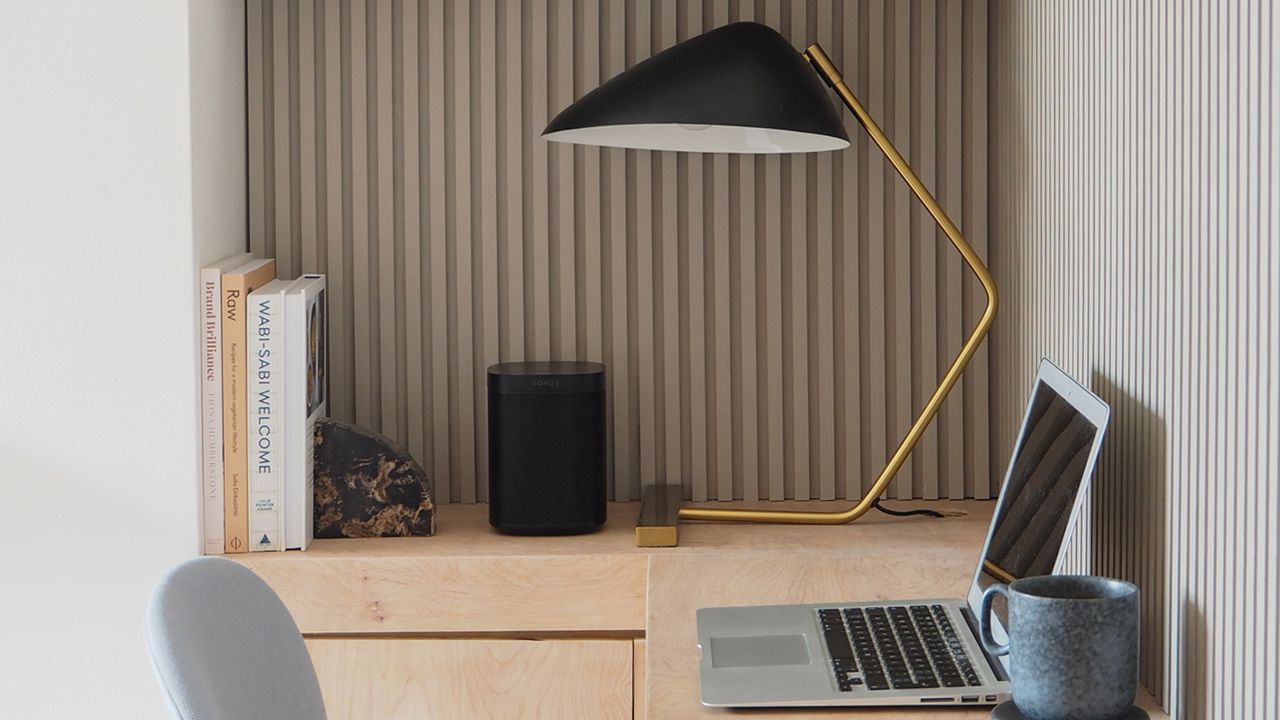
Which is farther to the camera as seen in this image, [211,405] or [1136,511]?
[211,405]

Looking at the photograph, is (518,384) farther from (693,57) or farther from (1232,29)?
(1232,29)

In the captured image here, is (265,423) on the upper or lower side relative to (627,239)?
lower

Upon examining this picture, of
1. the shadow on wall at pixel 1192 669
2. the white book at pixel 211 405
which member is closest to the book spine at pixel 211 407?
the white book at pixel 211 405

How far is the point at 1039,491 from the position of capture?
123 centimetres

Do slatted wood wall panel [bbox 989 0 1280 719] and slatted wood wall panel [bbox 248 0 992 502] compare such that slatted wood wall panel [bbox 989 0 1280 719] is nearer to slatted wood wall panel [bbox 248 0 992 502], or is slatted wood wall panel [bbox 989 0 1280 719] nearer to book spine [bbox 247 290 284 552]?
slatted wood wall panel [bbox 248 0 992 502]

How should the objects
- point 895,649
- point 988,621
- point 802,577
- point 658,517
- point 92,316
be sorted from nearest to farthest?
point 988,621 → point 895,649 → point 802,577 → point 92,316 → point 658,517

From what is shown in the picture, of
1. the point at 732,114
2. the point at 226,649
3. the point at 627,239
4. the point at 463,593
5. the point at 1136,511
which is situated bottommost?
the point at 463,593

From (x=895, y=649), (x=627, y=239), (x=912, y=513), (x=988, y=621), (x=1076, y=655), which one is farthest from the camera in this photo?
(x=627, y=239)

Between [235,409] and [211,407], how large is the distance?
0.03 m

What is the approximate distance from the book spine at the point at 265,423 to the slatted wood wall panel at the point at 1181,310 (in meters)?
1.02

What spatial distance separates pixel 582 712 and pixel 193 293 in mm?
770

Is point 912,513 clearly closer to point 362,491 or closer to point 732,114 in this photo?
point 732,114

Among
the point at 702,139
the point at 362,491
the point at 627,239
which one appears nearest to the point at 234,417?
the point at 362,491

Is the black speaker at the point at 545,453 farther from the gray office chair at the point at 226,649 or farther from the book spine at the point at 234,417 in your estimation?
the gray office chair at the point at 226,649
